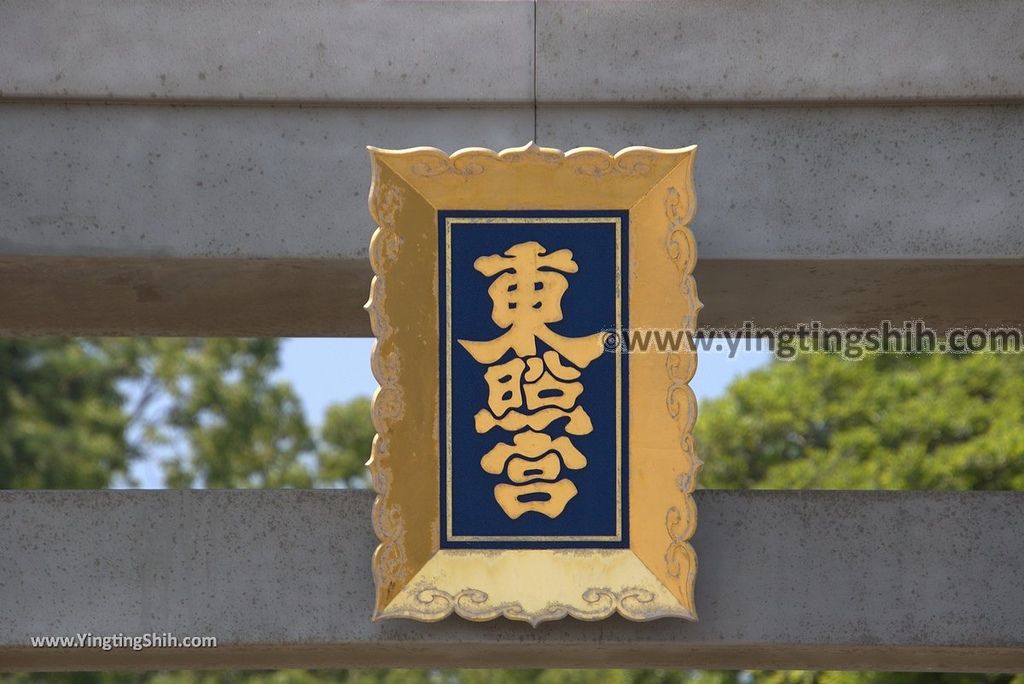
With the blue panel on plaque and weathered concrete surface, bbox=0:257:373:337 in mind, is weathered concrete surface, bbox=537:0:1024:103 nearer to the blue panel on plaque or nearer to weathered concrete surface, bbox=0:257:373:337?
the blue panel on plaque

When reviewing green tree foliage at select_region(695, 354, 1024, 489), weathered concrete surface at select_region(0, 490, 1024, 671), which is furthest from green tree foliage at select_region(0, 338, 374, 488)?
weathered concrete surface at select_region(0, 490, 1024, 671)

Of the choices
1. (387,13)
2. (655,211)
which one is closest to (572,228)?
(655,211)

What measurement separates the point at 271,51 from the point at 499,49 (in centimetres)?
74

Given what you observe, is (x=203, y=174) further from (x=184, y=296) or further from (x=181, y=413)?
(x=181, y=413)

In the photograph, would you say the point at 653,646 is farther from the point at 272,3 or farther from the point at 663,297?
the point at 272,3

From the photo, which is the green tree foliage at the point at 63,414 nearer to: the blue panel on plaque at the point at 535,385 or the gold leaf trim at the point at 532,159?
the blue panel on plaque at the point at 535,385

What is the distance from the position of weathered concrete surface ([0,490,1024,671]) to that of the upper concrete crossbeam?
1.31 metres

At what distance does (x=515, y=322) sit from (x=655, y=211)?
1.81ft

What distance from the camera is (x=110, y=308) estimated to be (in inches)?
220

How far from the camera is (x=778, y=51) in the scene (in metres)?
4.88

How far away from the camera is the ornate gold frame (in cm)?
468

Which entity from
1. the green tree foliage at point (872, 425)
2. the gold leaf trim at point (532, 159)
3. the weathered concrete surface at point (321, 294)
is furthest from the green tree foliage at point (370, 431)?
the gold leaf trim at point (532, 159)

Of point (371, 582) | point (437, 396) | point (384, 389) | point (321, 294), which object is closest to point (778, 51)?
point (437, 396)

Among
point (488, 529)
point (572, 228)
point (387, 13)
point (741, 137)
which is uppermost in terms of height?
point (387, 13)
